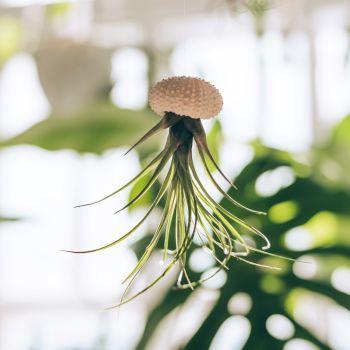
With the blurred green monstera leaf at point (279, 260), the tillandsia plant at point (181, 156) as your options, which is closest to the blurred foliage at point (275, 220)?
the blurred green monstera leaf at point (279, 260)

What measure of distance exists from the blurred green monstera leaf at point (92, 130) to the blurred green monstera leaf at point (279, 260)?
0.18 m

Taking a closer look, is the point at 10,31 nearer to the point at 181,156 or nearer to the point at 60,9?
the point at 60,9

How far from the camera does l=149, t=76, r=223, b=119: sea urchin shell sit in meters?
0.36

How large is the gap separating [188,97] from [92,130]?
0.73 m

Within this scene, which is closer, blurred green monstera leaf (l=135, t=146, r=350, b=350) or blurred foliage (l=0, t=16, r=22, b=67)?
blurred green monstera leaf (l=135, t=146, r=350, b=350)

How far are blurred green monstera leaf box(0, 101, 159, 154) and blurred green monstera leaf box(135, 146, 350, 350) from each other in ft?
0.58

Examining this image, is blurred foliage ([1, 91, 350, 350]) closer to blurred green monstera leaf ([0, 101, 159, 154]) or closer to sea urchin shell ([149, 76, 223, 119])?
blurred green monstera leaf ([0, 101, 159, 154])

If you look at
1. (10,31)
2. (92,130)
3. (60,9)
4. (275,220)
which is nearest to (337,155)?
(275,220)

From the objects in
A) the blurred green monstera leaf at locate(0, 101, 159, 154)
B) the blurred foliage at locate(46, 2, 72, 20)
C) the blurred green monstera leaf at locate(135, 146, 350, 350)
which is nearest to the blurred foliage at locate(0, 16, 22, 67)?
the blurred foliage at locate(46, 2, 72, 20)

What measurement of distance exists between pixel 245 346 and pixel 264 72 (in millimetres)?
1277

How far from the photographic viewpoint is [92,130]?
1082 mm

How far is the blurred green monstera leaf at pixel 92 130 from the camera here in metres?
1.07

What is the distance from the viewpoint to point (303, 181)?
99 cm

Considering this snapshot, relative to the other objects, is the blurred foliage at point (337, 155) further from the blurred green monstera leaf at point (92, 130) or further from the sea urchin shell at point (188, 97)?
the sea urchin shell at point (188, 97)
